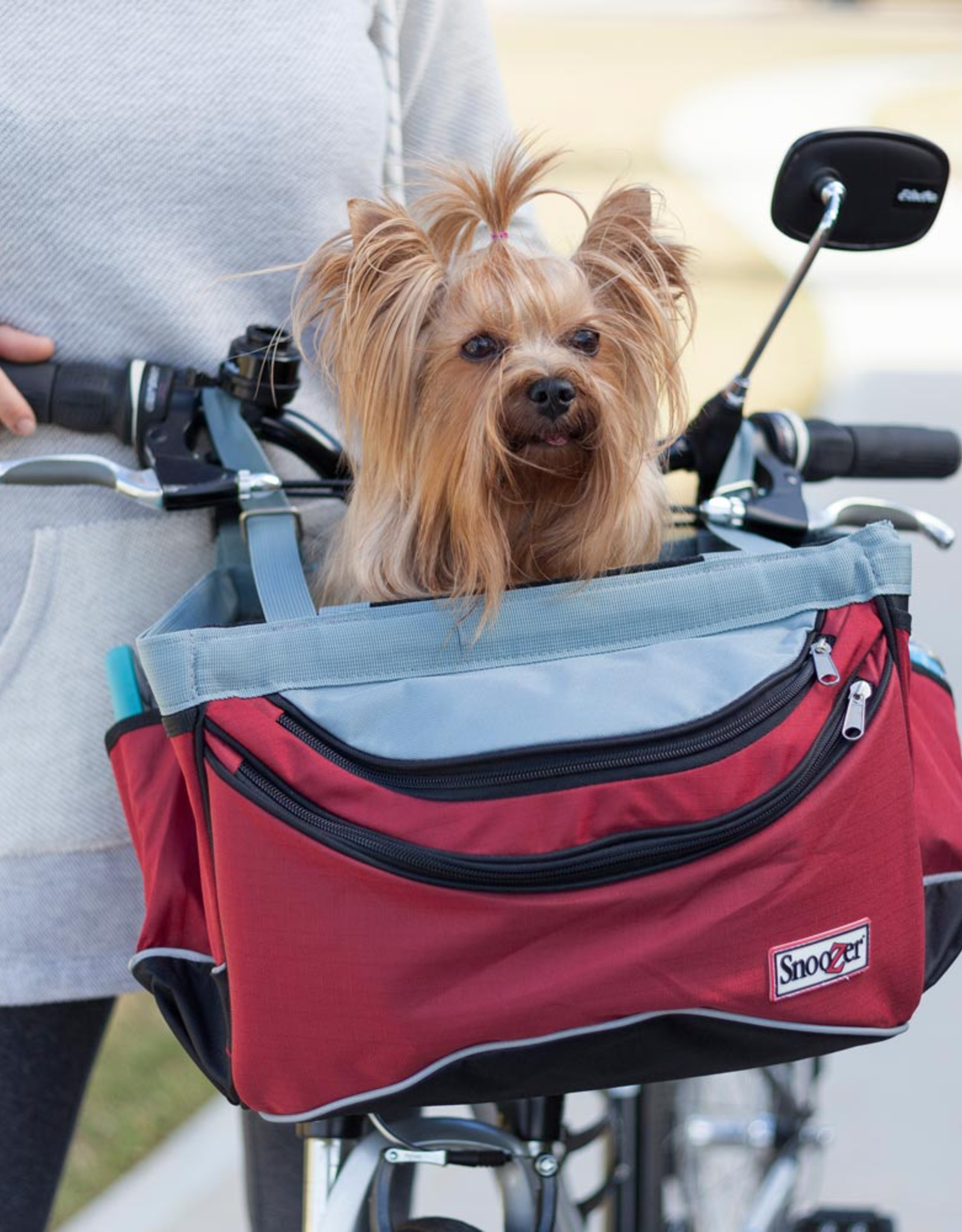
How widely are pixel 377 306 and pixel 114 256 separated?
0.93 feet

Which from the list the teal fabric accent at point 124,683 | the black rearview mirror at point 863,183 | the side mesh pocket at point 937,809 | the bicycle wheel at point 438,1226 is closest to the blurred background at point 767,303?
the black rearview mirror at point 863,183

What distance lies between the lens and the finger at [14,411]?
1386mm

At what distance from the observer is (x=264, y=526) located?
1334 mm

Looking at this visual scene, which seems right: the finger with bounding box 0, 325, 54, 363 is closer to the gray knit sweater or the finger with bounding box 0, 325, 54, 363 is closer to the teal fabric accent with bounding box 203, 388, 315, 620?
the gray knit sweater

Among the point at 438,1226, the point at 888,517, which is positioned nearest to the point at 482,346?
the point at 888,517

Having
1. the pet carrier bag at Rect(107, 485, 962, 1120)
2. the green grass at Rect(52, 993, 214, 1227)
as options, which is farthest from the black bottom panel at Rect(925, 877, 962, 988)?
the green grass at Rect(52, 993, 214, 1227)

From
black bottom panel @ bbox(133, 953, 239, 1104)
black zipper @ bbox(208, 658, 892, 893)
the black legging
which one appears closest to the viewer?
black zipper @ bbox(208, 658, 892, 893)

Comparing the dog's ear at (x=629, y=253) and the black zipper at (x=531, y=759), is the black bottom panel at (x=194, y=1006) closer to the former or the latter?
the black zipper at (x=531, y=759)

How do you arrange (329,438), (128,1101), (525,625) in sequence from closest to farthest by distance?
(525,625) < (329,438) < (128,1101)

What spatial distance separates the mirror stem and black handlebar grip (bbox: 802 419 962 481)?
14cm

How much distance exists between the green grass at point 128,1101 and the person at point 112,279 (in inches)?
57.2

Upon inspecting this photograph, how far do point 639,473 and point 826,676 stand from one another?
13.0 inches

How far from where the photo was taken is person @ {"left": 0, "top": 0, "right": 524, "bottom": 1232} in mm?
1372

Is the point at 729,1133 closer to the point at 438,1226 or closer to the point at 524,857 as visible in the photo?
the point at 438,1226
